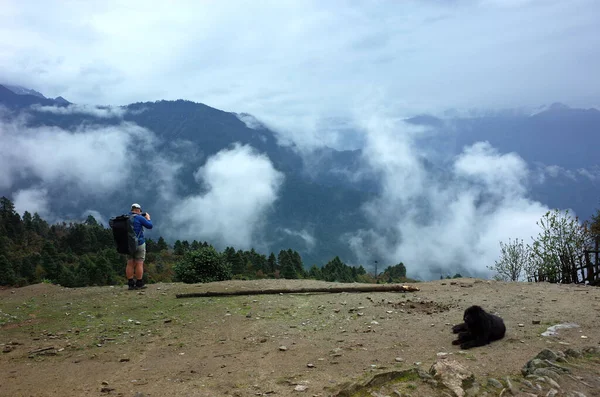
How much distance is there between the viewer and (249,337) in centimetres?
925

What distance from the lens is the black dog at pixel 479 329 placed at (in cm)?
778

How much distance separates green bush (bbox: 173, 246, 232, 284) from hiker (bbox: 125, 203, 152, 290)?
12.9 ft

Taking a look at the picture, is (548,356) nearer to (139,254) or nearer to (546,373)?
(546,373)

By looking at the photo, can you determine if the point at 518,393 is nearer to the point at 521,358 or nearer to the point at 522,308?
the point at 521,358

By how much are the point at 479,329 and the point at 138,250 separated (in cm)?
1078

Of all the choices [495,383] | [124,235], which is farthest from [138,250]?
[495,383]

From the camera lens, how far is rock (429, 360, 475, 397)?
5.15m

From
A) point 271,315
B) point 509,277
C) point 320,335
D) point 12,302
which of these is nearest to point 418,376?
point 320,335

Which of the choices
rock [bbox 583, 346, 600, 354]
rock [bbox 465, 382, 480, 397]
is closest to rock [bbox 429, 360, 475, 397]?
rock [bbox 465, 382, 480, 397]

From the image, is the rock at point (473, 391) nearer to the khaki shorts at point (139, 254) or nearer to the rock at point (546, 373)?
the rock at point (546, 373)

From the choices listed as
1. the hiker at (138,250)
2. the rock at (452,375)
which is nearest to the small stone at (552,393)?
the rock at (452,375)

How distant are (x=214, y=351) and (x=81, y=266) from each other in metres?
34.8

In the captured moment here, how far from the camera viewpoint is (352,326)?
9.87 m

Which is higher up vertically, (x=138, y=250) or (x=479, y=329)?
(x=138, y=250)
